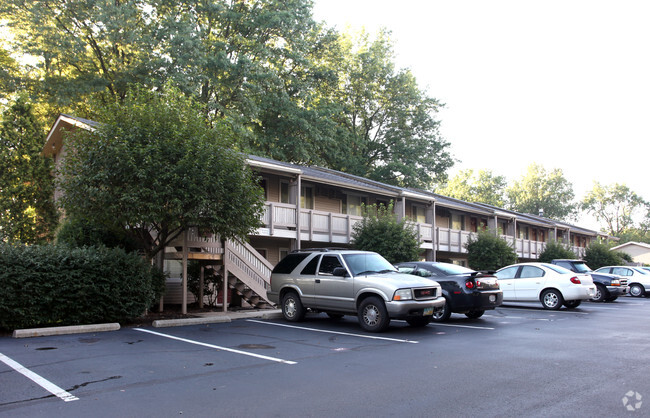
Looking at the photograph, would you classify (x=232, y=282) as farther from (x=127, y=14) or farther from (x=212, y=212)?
(x=127, y=14)

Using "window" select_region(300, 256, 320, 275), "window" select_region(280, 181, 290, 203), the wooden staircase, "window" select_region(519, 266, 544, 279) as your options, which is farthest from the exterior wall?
"window" select_region(300, 256, 320, 275)

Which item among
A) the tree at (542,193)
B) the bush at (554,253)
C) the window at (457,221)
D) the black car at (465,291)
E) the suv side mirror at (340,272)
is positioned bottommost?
the black car at (465,291)

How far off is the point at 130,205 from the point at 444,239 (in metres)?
22.2

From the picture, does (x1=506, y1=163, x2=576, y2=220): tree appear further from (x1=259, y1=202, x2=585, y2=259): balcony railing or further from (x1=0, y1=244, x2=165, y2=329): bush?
(x1=0, y1=244, x2=165, y2=329): bush

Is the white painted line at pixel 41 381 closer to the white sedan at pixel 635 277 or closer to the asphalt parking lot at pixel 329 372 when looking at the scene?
the asphalt parking lot at pixel 329 372

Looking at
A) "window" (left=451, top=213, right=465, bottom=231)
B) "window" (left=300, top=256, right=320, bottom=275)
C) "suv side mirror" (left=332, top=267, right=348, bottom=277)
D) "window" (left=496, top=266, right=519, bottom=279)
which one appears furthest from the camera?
"window" (left=451, top=213, right=465, bottom=231)

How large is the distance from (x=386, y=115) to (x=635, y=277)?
2627 centimetres

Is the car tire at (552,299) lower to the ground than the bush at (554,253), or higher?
lower

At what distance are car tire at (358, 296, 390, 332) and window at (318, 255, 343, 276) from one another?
1333 mm

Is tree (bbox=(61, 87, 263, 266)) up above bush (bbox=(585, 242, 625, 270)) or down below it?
above

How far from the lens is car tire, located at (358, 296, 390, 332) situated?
11.6 meters

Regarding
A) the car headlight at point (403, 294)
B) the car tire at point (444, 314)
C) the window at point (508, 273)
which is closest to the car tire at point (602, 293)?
the window at point (508, 273)

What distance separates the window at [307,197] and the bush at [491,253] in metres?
10.9

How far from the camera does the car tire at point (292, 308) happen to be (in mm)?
13680
